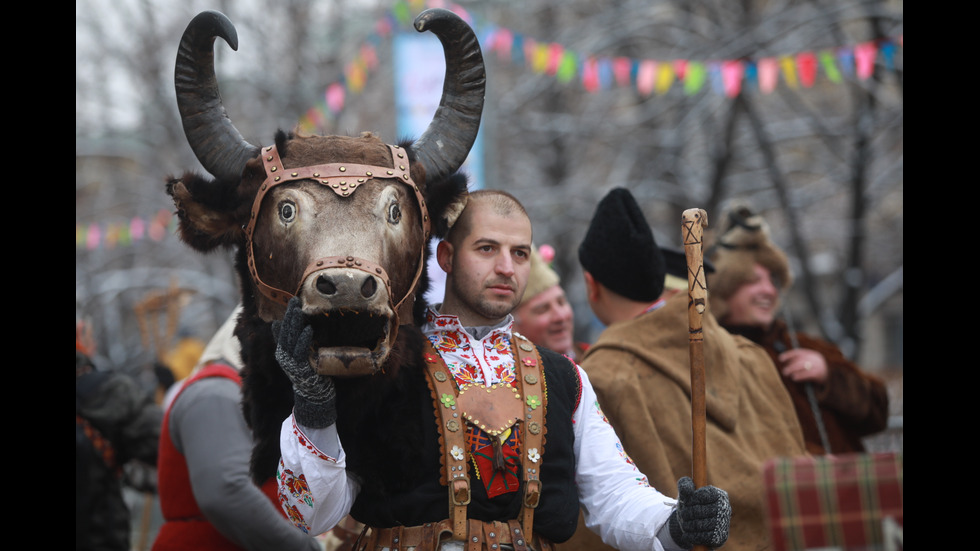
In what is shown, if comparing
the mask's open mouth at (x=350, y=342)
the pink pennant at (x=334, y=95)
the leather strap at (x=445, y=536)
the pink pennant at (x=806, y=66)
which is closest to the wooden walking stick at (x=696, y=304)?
the leather strap at (x=445, y=536)

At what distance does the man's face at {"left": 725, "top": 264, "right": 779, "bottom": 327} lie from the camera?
17.4 feet

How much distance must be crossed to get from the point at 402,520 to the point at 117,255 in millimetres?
22620

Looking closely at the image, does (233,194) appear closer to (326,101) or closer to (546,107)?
(326,101)

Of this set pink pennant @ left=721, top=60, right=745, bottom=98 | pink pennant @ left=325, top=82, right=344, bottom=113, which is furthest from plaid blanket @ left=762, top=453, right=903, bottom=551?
pink pennant @ left=325, top=82, right=344, bottom=113

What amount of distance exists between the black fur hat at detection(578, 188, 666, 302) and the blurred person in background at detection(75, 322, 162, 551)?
2.46m

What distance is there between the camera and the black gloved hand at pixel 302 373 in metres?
2.47

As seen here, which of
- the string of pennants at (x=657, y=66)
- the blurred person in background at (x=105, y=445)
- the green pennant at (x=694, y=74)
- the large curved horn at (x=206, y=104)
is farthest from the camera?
the green pennant at (x=694, y=74)

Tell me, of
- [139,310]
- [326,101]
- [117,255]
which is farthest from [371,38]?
[117,255]

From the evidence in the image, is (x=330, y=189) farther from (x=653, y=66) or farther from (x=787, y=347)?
(x=653, y=66)

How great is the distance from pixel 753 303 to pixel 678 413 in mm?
1633

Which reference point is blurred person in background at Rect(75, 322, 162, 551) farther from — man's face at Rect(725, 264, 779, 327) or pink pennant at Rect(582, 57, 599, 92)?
pink pennant at Rect(582, 57, 599, 92)

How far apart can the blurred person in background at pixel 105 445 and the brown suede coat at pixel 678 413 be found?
233 centimetres

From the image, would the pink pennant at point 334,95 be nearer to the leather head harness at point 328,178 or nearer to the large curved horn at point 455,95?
the large curved horn at point 455,95

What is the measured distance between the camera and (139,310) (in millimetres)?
9789
